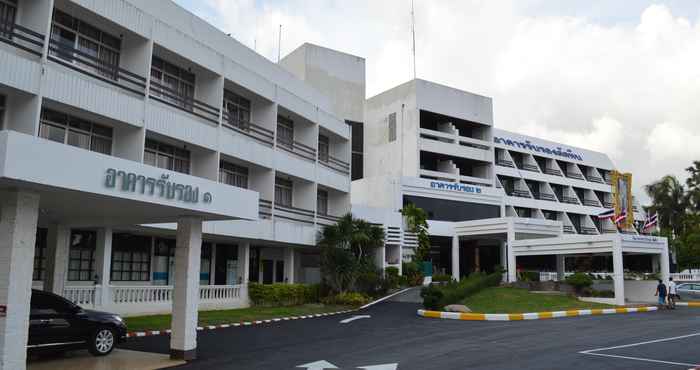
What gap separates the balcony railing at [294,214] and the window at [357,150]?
2054cm

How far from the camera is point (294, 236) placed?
101 feet

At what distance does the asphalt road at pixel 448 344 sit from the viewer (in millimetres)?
12711

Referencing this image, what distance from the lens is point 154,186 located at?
11648 millimetres

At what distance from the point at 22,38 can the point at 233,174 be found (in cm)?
1264

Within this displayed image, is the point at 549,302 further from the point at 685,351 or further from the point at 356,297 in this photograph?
the point at 685,351

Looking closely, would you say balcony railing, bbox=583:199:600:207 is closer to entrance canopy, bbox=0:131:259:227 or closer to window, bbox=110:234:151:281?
window, bbox=110:234:151:281

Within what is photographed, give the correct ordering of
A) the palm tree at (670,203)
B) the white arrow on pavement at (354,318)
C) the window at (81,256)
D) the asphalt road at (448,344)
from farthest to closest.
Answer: the palm tree at (670,203) → the window at (81,256) → the white arrow on pavement at (354,318) → the asphalt road at (448,344)

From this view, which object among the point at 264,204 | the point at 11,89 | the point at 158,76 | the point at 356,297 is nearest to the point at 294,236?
the point at 264,204

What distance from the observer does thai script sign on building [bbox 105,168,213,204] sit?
10.8 meters

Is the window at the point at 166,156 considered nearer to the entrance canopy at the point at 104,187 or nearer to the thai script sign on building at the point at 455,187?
the entrance canopy at the point at 104,187

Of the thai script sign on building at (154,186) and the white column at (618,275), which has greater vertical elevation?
the thai script sign on building at (154,186)

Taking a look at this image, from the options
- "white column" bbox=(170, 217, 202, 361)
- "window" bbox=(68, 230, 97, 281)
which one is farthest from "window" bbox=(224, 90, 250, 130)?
"white column" bbox=(170, 217, 202, 361)

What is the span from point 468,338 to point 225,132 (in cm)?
1520

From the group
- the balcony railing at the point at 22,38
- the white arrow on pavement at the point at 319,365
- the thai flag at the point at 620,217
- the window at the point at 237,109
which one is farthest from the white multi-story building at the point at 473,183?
the balcony railing at the point at 22,38
